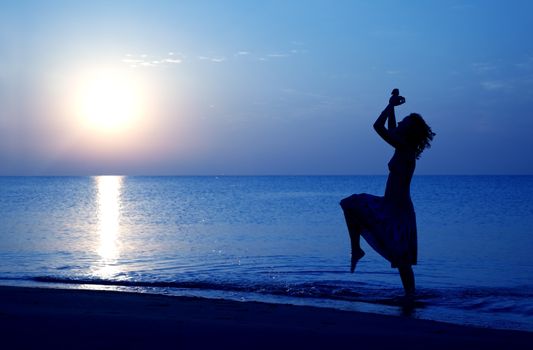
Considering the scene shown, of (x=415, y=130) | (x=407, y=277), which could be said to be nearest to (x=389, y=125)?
(x=415, y=130)

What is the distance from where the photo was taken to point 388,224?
26.8 feet

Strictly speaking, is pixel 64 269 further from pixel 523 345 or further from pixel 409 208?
pixel 523 345

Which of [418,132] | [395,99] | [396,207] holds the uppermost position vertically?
[395,99]

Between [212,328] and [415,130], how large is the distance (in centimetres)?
364

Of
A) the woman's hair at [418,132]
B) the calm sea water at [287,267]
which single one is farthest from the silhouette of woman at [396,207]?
the calm sea water at [287,267]

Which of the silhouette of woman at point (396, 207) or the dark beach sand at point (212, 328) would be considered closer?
the dark beach sand at point (212, 328)

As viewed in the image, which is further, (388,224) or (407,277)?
(407,277)

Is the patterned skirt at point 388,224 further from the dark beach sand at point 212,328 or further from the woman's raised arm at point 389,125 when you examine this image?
the dark beach sand at point 212,328

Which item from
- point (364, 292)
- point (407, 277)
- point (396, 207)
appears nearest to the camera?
point (396, 207)

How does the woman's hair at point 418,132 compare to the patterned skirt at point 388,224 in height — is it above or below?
above

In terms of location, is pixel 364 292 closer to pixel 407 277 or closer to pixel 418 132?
pixel 407 277

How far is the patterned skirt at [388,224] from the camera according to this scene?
26.8 ft

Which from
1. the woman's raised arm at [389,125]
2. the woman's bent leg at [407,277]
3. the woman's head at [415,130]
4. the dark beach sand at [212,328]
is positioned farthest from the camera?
the woman's bent leg at [407,277]

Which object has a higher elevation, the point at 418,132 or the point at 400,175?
the point at 418,132
